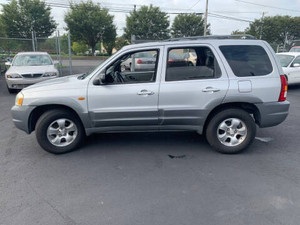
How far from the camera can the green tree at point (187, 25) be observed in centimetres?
3981

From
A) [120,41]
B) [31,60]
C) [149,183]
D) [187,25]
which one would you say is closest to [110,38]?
[120,41]

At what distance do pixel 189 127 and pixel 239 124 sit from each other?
85cm

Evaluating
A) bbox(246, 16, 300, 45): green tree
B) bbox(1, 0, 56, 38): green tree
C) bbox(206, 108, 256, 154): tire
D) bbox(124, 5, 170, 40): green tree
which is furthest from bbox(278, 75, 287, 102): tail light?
bbox(246, 16, 300, 45): green tree

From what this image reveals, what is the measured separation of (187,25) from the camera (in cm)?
4016

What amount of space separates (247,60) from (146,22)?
3572 cm

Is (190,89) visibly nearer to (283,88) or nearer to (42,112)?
(283,88)

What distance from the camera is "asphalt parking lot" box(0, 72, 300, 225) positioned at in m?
2.51

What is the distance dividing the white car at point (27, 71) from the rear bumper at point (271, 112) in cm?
753

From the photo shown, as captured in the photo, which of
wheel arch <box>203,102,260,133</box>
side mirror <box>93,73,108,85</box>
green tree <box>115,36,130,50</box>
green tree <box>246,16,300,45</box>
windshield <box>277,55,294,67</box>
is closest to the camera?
side mirror <box>93,73,108,85</box>

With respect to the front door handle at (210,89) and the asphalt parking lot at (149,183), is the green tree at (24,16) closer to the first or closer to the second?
the asphalt parking lot at (149,183)

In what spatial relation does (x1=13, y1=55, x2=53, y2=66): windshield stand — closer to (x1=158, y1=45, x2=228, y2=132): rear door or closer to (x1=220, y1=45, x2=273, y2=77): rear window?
(x1=158, y1=45, x2=228, y2=132): rear door

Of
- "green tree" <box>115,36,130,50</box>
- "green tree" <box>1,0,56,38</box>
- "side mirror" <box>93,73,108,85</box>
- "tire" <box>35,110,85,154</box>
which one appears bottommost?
"tire" <box>35,110,85,154</box>

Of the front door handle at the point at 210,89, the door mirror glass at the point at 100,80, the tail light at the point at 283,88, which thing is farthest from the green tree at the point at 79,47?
the tail light at the point at 283,88

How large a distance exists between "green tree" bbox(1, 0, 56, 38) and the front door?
104 ft
